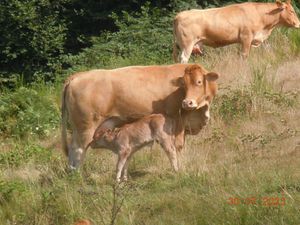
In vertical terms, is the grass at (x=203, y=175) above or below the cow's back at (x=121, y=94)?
below

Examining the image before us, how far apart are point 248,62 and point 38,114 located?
172 inches

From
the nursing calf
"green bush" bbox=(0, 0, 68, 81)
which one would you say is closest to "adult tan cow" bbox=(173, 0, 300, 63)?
the nursing calf

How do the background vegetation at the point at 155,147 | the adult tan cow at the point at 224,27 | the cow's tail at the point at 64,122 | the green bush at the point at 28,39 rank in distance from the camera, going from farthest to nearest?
the green bush at the point at 28,39 → the adult tan cow at the point at 224,27 → the cow's tail at the point at 64,122 → the background vegetation at the point at 155,147

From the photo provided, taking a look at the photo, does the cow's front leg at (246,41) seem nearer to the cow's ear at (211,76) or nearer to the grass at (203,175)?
the grass at (203,175)

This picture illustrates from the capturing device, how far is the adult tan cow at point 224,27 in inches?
699

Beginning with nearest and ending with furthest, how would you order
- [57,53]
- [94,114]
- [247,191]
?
[247,191]
[94,114]
[57,53]

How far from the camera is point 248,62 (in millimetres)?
17234

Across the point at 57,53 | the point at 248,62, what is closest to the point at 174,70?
the point at 248,62

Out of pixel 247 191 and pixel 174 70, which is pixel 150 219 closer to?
pixel 247 191

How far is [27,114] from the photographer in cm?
1722

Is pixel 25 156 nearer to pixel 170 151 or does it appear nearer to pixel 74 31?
pixel 170 151

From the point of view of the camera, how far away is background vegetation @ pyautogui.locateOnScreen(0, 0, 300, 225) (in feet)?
32.0
